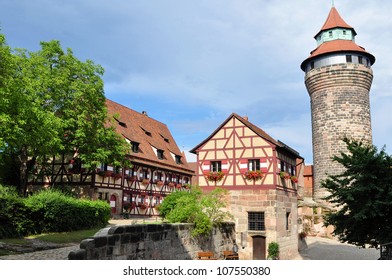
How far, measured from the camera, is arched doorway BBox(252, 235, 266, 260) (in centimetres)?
2072

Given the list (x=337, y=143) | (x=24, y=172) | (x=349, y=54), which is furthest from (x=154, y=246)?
(x=349, y=54)

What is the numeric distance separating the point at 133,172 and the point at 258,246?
12.7 metres

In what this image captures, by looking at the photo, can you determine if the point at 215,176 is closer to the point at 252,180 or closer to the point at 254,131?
the point at 252,180

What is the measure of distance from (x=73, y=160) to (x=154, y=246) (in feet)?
54.2

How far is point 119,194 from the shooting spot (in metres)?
27.9

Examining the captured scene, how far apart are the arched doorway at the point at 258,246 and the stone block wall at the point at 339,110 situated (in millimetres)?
14802

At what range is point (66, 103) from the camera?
23.8m

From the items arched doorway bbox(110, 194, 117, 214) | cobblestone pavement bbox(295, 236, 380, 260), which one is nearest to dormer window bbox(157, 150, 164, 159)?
arched doorway bbox(110, 194, 117, 214)

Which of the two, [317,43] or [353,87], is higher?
[317,43]

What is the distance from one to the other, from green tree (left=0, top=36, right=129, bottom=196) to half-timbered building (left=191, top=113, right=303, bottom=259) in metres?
6.30

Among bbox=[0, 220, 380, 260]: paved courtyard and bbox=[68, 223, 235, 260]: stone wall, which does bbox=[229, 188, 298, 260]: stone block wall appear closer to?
bbox=[0, 220, 380, 260]: paved courtyard

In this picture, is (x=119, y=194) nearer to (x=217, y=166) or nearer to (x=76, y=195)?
(x=76, y=195)

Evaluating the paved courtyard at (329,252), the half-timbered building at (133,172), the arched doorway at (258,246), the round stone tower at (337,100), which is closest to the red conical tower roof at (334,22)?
the round stone tower at (337,100)

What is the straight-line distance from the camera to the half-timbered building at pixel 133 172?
26.6m
